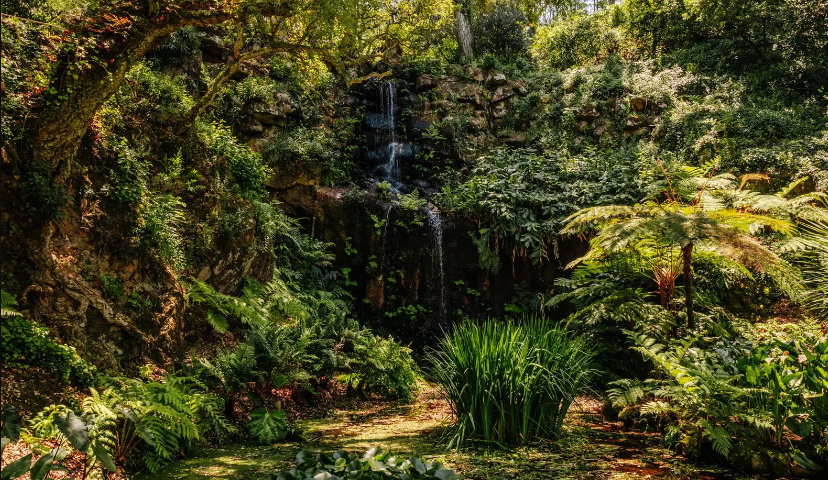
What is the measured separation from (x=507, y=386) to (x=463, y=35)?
46.2ft

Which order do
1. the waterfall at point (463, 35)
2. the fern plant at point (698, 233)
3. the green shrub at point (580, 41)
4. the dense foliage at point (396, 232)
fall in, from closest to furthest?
the dense foliage at point (396, 232), the fern plant at point (698, 233), the green shrub at point (580, 41), the waterfall at point (463, 35)

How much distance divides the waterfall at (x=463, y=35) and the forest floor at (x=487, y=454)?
12.8 meters

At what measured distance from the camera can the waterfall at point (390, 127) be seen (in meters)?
11.5

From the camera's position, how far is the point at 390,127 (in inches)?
483

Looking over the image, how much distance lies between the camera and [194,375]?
459 cm

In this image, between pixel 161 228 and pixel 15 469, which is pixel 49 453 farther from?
pixel 161 228

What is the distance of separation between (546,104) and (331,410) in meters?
10.0

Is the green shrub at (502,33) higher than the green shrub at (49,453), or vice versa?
the green shrub at (502,33)

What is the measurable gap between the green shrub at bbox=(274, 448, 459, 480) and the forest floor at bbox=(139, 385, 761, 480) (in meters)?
0.63

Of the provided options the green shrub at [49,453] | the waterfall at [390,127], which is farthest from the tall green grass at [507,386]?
the waterfall at [390,127]

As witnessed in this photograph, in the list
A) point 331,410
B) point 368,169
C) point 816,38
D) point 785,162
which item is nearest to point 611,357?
point 331,410

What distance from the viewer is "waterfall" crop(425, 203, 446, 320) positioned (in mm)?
9445

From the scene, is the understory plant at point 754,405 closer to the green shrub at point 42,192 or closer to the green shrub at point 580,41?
the green shrub at point 42,192

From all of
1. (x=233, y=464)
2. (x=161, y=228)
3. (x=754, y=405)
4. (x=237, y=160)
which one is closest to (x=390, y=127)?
(x=237, y=160)
